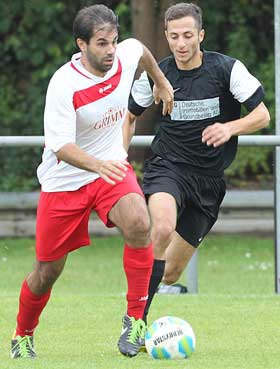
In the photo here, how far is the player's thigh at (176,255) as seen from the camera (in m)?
8.70

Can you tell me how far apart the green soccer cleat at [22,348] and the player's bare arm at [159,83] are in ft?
5.29

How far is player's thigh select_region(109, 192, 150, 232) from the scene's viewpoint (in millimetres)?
7191

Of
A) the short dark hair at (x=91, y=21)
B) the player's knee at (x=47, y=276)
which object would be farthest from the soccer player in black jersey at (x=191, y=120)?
the short dark hair at (x=91, y=21)

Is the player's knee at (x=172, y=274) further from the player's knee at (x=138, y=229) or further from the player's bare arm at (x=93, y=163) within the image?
the player's bare arm at (x=93, y=163)

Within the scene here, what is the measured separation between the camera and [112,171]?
6820 mm

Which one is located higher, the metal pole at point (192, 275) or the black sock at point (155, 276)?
the black sock at point (155, 276)

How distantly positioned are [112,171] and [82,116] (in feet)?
1.82

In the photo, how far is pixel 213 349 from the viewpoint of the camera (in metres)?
7.73

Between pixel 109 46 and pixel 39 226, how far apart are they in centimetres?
107

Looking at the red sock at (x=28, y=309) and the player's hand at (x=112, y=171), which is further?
the red sock at (x=28, y=309)

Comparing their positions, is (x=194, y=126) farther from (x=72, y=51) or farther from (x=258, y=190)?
(x=72, y=51)

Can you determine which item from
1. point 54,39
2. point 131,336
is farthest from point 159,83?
point 54,39

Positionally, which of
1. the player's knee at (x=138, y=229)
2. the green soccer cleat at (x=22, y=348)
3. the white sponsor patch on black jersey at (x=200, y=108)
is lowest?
the green soccer cleat at (x=22, y=348)

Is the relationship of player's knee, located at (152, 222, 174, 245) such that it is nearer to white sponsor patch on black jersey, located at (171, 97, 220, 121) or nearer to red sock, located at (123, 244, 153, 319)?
red sock, located at (123, 244, 153, 319)
